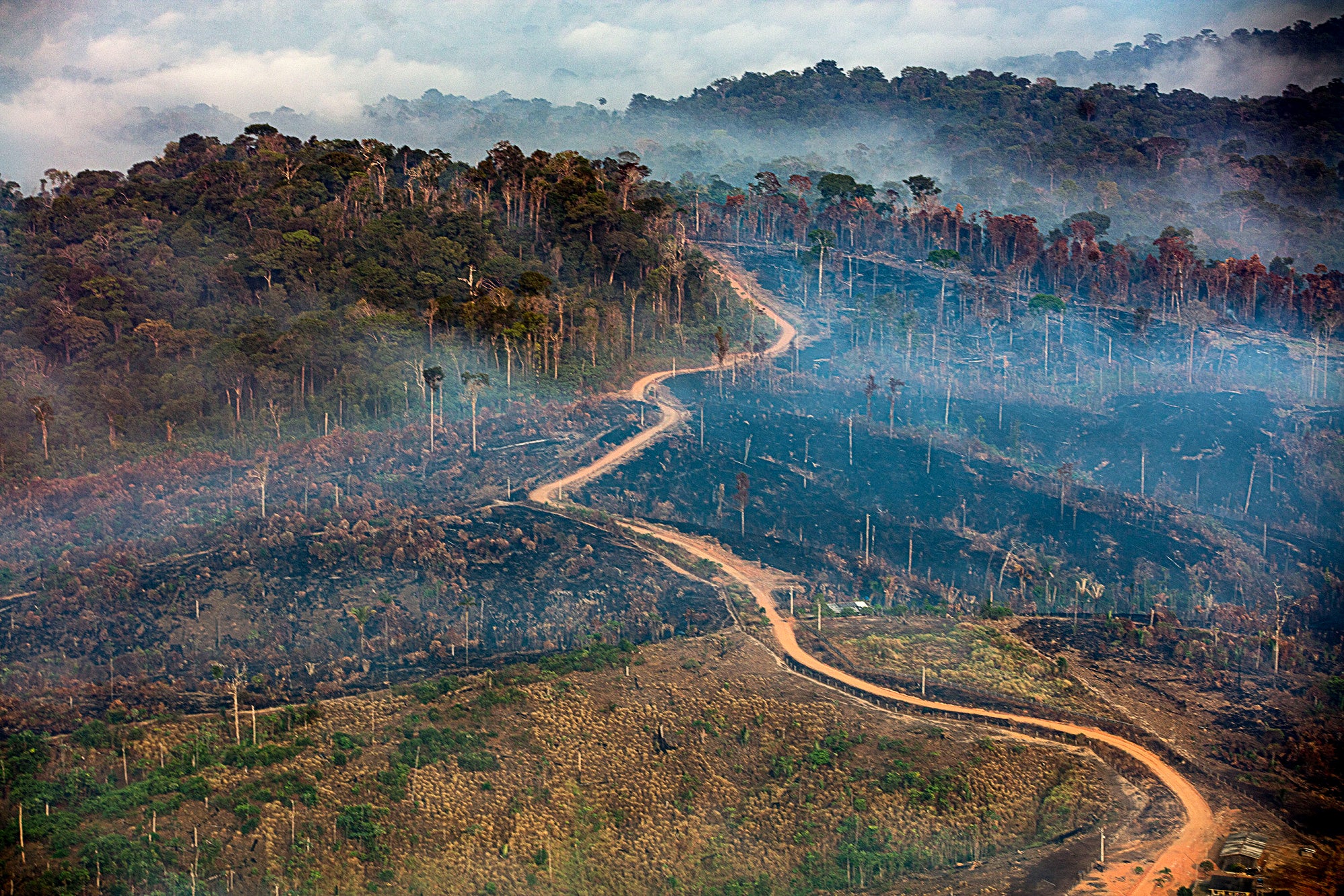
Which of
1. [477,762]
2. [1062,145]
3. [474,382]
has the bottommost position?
[477,762]

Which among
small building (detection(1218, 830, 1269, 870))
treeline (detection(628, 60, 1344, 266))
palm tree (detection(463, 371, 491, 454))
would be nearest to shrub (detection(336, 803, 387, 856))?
small building (detection(1218, 830, 1269, 870))

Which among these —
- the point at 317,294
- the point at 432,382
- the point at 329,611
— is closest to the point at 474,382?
the point at 432,382

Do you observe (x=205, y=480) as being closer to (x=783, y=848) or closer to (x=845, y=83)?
(x=783, y=848)

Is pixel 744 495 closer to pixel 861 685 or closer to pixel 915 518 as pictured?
pixel 915 518

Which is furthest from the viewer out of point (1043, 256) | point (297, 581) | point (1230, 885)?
point (1043, 256)

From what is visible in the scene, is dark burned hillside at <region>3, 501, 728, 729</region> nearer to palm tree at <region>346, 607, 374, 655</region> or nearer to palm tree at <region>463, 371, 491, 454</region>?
palm tree at <region>346, 607, 374, 655</region>

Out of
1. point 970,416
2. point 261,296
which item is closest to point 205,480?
point 261,296
